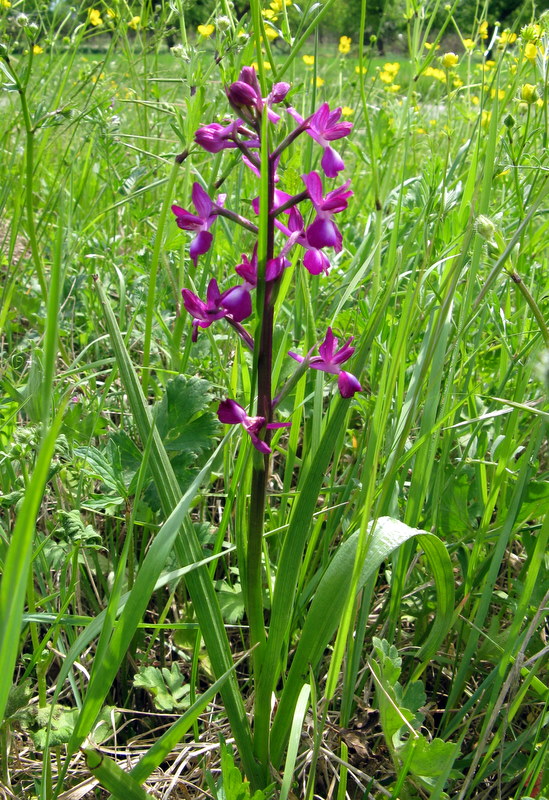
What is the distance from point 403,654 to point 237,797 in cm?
47

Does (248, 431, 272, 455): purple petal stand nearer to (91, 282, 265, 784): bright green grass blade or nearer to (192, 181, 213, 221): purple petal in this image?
(91, 282, 265, 784): bright green grass blade

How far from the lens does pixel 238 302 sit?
0.90m

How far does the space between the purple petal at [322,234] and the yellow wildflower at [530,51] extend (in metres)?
0.86

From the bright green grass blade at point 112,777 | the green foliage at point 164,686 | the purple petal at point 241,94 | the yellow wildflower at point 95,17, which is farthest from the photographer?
the yellow wildflower at point 95,17

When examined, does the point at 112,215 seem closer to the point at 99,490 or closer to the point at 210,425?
the point at 99,490

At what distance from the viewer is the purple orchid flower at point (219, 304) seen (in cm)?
90

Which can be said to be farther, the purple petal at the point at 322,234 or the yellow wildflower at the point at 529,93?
the yellow wildflower at the point at 529,93

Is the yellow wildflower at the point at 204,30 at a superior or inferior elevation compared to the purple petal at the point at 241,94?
superior

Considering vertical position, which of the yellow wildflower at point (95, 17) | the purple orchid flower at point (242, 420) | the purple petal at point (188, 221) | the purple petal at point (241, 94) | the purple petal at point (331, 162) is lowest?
the purple orchid flower at point (242, 420)

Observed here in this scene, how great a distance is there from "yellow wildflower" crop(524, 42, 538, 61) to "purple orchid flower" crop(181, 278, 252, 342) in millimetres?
961

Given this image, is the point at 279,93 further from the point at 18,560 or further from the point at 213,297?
the point at 18,560

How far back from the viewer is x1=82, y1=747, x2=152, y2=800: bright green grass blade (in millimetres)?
713

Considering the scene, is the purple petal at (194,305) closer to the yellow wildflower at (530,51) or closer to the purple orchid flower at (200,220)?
the purple orchid flower at (200,220)

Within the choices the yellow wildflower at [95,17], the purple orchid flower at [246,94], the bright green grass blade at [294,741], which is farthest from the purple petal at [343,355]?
the yellow wildflower at [95,17]
